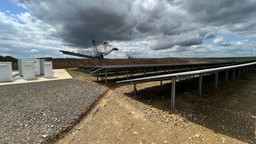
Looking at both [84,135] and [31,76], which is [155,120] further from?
[31,76]

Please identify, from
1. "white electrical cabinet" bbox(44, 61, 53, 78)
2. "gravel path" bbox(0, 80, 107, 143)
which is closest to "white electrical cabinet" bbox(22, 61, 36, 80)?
"white electrical cabinet" bbox(44, 61, 53, 78)

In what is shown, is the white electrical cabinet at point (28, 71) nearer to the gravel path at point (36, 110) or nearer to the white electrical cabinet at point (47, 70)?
the white electrical cabinet at point (47, 70)

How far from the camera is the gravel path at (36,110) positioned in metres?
5.30

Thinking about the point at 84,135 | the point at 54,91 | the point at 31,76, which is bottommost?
the point at 84,135

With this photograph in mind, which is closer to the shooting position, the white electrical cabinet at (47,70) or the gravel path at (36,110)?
the gravel path at (36,110)

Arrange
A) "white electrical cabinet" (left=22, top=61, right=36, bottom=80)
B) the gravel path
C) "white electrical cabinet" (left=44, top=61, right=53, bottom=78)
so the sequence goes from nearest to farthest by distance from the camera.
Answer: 1. the gravel path
2. "white electrical cabinet" (left=22, top=61, right=36, bottom=80)
3. "white electrical cabinet" (left=44, top=61, right=53, bottom=78)

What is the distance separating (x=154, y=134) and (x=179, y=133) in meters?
1.03

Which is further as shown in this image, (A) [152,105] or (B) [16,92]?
(B) [16,92]

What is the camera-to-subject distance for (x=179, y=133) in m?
4.59

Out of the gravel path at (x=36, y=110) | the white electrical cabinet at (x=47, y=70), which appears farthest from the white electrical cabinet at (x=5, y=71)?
the white electrical cabinet at (x=47, y=70)

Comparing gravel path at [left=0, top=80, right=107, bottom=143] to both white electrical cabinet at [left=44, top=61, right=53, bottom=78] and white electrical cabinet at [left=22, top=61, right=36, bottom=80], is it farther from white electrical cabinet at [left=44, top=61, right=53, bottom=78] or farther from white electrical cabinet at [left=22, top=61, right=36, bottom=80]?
white electrical cabinet at [left=44, top=61, right=53, bottom=78]

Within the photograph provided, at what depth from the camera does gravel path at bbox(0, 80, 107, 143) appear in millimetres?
5305

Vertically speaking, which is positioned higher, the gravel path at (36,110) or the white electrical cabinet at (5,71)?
the white electrical cabinet at (5,71)

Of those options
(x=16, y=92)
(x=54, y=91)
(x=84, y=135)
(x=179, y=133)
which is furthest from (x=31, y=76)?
(x=179, y=133)
